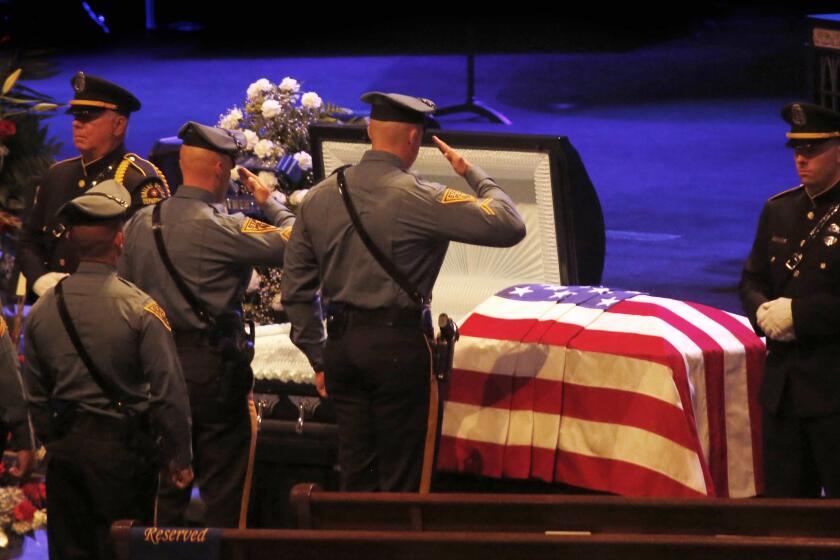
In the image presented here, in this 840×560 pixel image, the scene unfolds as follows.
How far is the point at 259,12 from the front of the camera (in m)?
19.0

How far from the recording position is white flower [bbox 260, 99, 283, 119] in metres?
6.00

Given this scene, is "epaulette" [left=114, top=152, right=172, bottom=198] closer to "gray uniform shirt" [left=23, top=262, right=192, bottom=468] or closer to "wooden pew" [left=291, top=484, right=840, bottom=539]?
"gray uniform shirt" [left=23, top=262, right=192, bottom=468]

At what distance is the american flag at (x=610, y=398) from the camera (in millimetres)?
4316

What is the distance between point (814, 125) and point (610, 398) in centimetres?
104

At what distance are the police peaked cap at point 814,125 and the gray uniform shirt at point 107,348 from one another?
196cm

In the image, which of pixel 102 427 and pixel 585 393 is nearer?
pixel 102 427

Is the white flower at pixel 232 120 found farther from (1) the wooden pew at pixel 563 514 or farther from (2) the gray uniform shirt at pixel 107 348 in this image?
(1) the wooden pew at pixel 563 514

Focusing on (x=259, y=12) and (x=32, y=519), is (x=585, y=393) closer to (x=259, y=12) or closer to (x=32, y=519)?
(x=32, y=519)

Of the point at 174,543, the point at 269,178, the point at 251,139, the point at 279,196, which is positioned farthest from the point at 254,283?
the point at 174,543

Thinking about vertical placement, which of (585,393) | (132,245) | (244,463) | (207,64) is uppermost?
(132,245)

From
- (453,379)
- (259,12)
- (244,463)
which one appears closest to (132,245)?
(244,463)

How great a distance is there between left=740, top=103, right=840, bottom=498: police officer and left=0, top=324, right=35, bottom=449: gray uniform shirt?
7.12 ft

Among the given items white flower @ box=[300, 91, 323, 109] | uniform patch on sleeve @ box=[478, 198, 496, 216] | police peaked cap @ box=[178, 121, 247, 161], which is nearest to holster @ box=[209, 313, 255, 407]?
police peaked cap @ box=[178, 121, 247, 161]

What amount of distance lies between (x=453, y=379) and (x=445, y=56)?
12.4m
